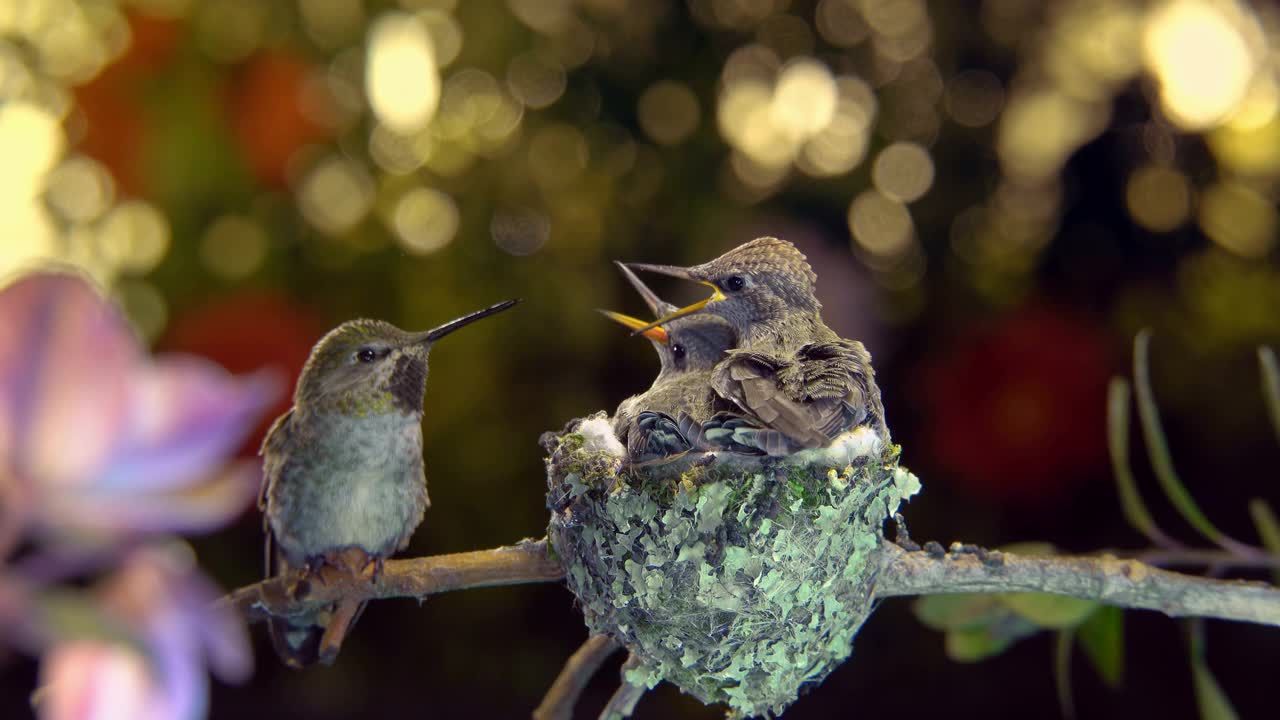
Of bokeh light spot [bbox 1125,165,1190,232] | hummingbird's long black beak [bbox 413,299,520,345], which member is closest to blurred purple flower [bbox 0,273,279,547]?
hummingbird's long black beak [bbox 413,299,520,345]

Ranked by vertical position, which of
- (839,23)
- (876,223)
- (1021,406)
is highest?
(839,23)

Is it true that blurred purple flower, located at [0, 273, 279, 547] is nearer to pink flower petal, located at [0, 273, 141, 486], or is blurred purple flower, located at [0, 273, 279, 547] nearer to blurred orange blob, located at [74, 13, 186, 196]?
pink flower petal, located at [0, 273, 141, 486]

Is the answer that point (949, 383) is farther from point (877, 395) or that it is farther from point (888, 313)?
point (877, 395)

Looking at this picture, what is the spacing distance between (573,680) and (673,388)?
0.24 metres

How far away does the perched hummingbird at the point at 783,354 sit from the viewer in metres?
0.63

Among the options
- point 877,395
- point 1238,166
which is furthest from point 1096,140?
point 877,395

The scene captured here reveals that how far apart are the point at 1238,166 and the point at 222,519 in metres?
1.32

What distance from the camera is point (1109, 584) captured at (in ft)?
1.99

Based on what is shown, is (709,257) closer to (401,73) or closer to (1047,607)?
(401,73)

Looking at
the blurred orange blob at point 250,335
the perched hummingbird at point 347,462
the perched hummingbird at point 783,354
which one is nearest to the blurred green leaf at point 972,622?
the perched hummingbird at point 783,354

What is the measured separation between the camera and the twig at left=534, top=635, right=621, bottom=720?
0.61 metres

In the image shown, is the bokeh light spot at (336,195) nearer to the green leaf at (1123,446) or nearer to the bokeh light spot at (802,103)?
the bokeh light spot at (802,103)

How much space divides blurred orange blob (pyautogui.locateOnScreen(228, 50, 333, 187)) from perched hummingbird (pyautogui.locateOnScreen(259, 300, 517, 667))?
1.22 ft

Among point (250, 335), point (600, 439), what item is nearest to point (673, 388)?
point (600, 439)
